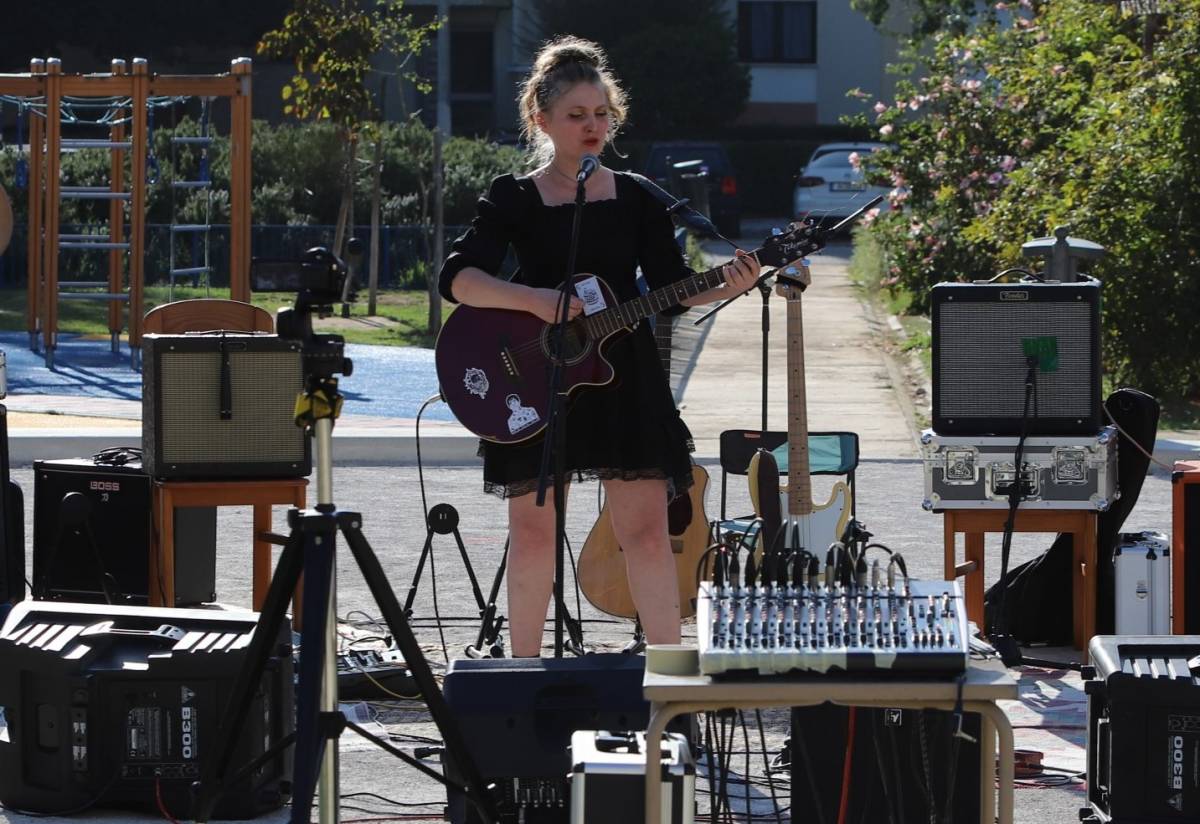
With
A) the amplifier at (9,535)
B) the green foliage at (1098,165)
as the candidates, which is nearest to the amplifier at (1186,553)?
the amplifier at (9,535)

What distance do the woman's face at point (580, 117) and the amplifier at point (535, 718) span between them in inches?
55.8

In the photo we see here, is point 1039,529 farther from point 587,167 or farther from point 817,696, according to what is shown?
point 817,696

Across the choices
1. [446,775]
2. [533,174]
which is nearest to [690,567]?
[533,174]

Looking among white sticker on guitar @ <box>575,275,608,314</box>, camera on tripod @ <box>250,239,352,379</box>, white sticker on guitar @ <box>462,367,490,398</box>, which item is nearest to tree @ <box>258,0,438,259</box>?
white sticker on guitar @ <box>462,367,490,398</box>

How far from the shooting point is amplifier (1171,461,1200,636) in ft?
19.4

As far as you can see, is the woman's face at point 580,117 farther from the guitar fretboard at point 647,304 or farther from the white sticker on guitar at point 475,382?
the white sticker on guitar at point 475,382

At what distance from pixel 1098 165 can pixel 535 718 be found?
7.94 metres

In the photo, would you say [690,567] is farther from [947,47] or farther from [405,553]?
[947,47]

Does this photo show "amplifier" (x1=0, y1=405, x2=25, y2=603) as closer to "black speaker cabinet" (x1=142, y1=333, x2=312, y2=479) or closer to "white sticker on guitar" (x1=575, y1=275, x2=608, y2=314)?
"black speaker cabinet" (x1=142, y1=333, x2=312, y2=479)

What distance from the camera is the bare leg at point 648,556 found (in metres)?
4.99

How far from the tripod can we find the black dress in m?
1.06

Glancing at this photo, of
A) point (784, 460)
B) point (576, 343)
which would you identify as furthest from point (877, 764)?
point (784, 460)

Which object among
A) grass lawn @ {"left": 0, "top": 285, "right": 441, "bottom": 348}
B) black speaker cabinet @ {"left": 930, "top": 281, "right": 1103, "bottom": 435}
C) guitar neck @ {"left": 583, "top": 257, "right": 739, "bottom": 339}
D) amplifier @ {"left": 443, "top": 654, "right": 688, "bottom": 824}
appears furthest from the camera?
grass lawn @ {"left": 0, "top": 285, "right": 441, "bottom": 348}

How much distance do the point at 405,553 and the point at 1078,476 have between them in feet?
9.73
